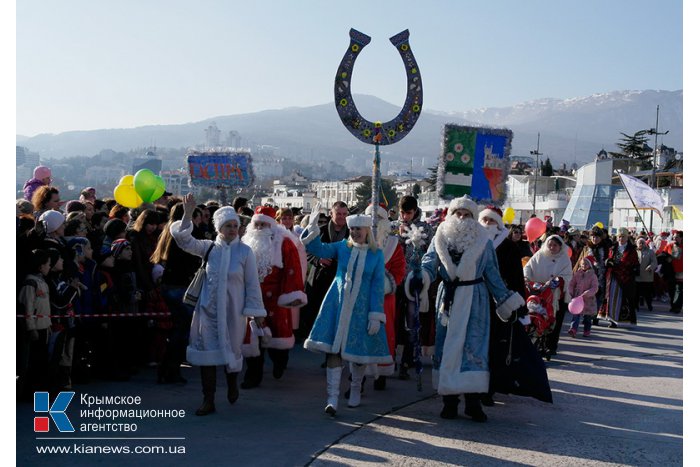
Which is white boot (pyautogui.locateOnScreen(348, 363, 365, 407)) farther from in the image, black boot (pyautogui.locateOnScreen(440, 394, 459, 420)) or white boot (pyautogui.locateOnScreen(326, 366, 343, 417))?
black boot (pyautogui.locateOnScreen(440, 394, 459, 420))

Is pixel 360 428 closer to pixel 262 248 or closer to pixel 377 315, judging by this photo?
pixel 377 315

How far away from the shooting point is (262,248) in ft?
26.2

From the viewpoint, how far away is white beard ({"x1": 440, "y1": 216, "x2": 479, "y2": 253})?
6.96 metres

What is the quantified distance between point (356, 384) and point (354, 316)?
0.70 metres

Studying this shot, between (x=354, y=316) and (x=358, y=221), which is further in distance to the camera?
(x=358, y=221)

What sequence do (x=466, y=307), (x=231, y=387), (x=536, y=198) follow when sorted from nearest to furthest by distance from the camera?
(x=466, y=307)
(x=231, y=387)
(x=536, y=198)

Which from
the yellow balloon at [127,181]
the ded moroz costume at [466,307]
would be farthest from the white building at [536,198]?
the ded moroz costume at [466,307]

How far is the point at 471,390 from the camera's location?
6.77 meters

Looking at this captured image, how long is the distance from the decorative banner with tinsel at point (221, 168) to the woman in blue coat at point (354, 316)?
40.1 ft

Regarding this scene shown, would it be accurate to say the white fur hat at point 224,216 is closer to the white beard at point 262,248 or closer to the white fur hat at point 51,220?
the white beard at point 262,248

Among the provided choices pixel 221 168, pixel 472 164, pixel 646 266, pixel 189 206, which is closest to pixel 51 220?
pixel 189 206

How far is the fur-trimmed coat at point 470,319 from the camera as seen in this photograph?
22.3 ft

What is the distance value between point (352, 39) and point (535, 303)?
4004 mm

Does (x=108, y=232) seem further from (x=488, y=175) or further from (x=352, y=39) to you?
(x=488, y=175)
